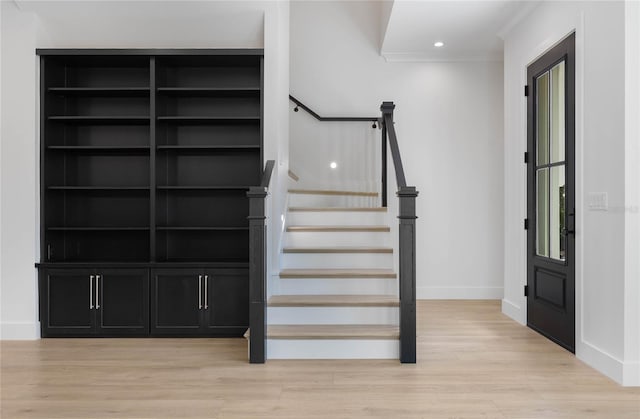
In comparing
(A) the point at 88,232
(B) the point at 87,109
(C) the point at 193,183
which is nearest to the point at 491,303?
(C) the point at 193,183

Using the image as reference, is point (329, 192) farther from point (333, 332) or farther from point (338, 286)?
point (333, 332)

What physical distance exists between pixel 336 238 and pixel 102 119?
2348mm

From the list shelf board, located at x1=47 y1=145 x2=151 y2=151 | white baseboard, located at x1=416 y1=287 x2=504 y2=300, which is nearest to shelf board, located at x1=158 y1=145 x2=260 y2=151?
shelf board, located at x1=47 y1=145 x2=151 y2=151

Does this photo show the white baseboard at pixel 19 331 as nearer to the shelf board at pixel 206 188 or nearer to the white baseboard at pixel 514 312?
the shelf board at pixel 206 188

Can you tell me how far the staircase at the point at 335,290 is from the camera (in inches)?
135

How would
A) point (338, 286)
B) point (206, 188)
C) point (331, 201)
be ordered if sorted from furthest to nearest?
point (331, 201) → point (206, 188) → point (338, 286)

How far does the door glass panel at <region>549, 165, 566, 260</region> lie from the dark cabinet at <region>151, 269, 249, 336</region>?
252 centimetres

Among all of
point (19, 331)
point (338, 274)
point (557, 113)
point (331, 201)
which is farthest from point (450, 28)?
point (19, 331)

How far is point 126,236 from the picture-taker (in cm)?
458

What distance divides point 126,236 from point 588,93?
4027mm

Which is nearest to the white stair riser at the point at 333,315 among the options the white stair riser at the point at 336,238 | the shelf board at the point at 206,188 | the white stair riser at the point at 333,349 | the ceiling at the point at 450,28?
the white stair riser at the point at 333,349

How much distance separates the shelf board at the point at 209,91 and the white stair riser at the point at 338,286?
1694 millimetres

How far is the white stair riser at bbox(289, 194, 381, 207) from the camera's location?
514cm

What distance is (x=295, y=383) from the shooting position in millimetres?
2955
